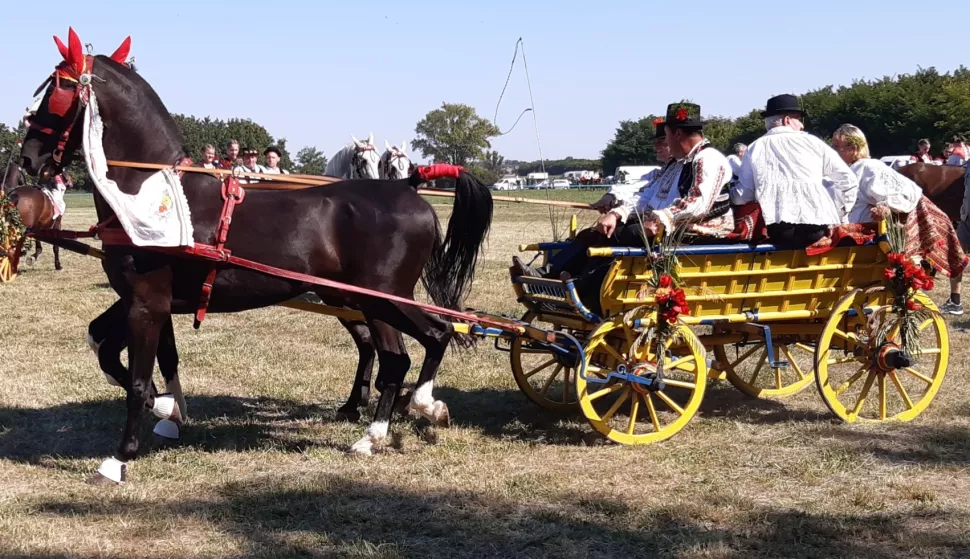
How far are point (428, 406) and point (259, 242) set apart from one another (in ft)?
4.75

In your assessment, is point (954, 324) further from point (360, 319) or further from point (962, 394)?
point (360, 319)

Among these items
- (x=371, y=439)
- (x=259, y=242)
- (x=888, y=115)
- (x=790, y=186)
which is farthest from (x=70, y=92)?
(x=888, y=115)

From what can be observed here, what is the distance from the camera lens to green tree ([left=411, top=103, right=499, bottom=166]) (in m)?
7.96

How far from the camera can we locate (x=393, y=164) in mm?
8273

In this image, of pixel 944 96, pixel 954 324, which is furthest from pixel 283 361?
pixel 944 96

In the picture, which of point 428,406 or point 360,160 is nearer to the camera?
point 428,406

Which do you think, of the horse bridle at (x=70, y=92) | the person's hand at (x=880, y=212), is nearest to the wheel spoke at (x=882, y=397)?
the person's hand at (x=880, y=212)

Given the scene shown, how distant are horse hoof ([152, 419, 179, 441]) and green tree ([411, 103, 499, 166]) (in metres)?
2.68

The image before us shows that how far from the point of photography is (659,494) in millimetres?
4652

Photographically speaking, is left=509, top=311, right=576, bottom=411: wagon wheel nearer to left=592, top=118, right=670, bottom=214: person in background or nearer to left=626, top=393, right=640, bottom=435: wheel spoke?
left=626, top=393, right=640, bottom=435: wheel spoke

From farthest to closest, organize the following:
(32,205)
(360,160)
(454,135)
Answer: (454,135), (360,160), (32,205)

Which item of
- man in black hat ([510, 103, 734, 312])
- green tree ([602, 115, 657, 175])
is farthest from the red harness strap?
green tree ([602, 115, 657, 175])

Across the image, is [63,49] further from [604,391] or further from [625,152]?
[625,152]

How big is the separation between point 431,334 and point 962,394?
378 centimetres
